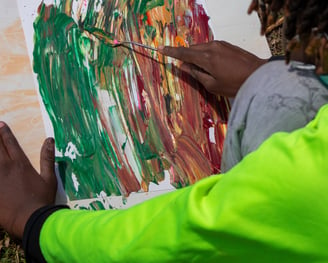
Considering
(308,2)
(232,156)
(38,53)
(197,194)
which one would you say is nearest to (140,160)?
(232,156)

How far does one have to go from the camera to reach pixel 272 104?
954mm

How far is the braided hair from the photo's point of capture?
2.46 feet

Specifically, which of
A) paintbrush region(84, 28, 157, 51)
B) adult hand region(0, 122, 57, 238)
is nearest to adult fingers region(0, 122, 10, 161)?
adult hand region(0, 122, 57, 238)

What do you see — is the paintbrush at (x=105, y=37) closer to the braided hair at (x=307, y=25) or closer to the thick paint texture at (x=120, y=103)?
the thick paint texture at (x=120, y=103)

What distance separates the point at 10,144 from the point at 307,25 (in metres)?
0.92

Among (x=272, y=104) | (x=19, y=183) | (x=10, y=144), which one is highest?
(x=272, y=104)

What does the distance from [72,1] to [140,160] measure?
Answer: 563mm

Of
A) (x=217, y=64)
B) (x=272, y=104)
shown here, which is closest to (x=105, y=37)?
(x=217, y=64)

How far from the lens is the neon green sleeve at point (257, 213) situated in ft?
2.10

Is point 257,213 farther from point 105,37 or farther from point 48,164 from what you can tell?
point 105,37

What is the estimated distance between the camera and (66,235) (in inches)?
38.4

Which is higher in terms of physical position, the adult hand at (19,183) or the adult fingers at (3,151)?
the adult fingers at (3,151)

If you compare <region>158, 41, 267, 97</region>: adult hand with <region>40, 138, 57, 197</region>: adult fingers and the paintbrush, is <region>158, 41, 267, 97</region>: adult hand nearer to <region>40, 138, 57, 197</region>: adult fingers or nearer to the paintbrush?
the paintbrush

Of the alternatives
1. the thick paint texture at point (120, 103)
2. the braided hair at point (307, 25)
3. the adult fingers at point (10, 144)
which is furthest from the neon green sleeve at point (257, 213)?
the adult fingers at point (10, 144)
